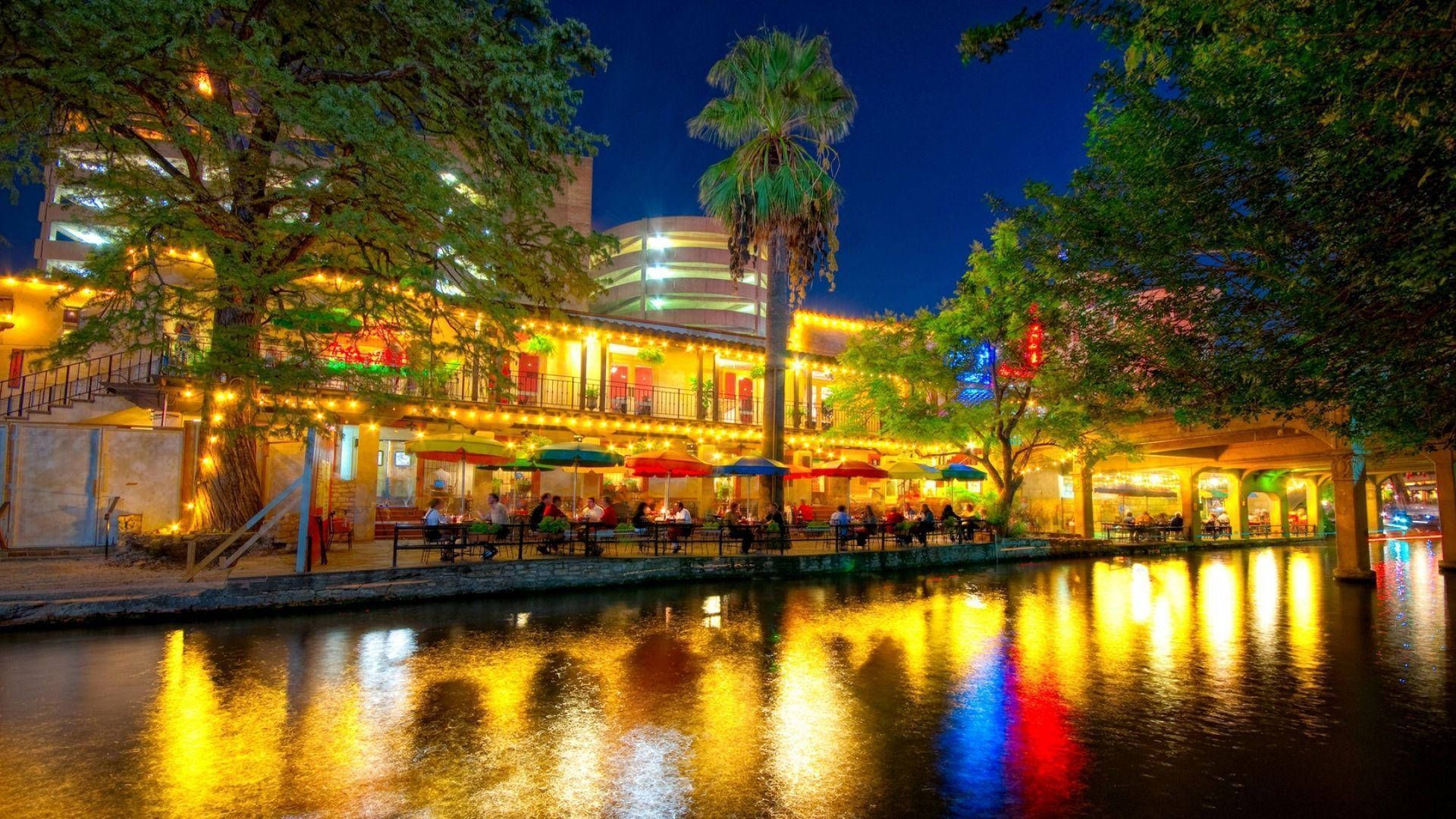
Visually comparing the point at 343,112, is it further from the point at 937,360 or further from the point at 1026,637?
the point at 937,360

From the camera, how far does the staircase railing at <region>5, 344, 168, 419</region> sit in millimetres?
17016

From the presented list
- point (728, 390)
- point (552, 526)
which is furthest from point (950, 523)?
point (552, 526)

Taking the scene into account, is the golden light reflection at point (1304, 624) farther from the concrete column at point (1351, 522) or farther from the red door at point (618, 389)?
the red door at point (618, 389)

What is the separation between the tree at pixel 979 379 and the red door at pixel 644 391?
6828 mm

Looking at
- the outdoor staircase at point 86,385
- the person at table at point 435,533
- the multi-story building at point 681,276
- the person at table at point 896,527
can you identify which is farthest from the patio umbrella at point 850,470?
the multi-story building at point 681,276

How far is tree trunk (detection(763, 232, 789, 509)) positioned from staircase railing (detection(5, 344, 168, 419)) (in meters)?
14.8

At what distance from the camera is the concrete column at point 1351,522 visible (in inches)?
688

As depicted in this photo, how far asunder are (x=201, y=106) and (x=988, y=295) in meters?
20.0

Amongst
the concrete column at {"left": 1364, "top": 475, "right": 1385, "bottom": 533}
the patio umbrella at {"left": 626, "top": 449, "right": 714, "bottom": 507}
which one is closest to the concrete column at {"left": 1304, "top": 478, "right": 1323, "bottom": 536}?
the concrete column at {"left": 1364, "top": 475, "right": 1385, "bottom": 533}

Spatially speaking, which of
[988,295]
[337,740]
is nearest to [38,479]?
[337,740]

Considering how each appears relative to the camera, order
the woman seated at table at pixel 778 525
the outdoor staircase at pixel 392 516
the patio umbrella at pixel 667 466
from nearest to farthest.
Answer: the patio umbrella at pixel 667 466 < the woman seated at table at pixel 778 525 < the outdoor staircase at pixel 392 516

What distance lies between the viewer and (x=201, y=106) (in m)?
8.48

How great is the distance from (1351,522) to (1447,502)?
706cm

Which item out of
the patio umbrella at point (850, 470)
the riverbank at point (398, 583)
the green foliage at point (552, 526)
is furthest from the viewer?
the patio umbrella at point (850, 470)
